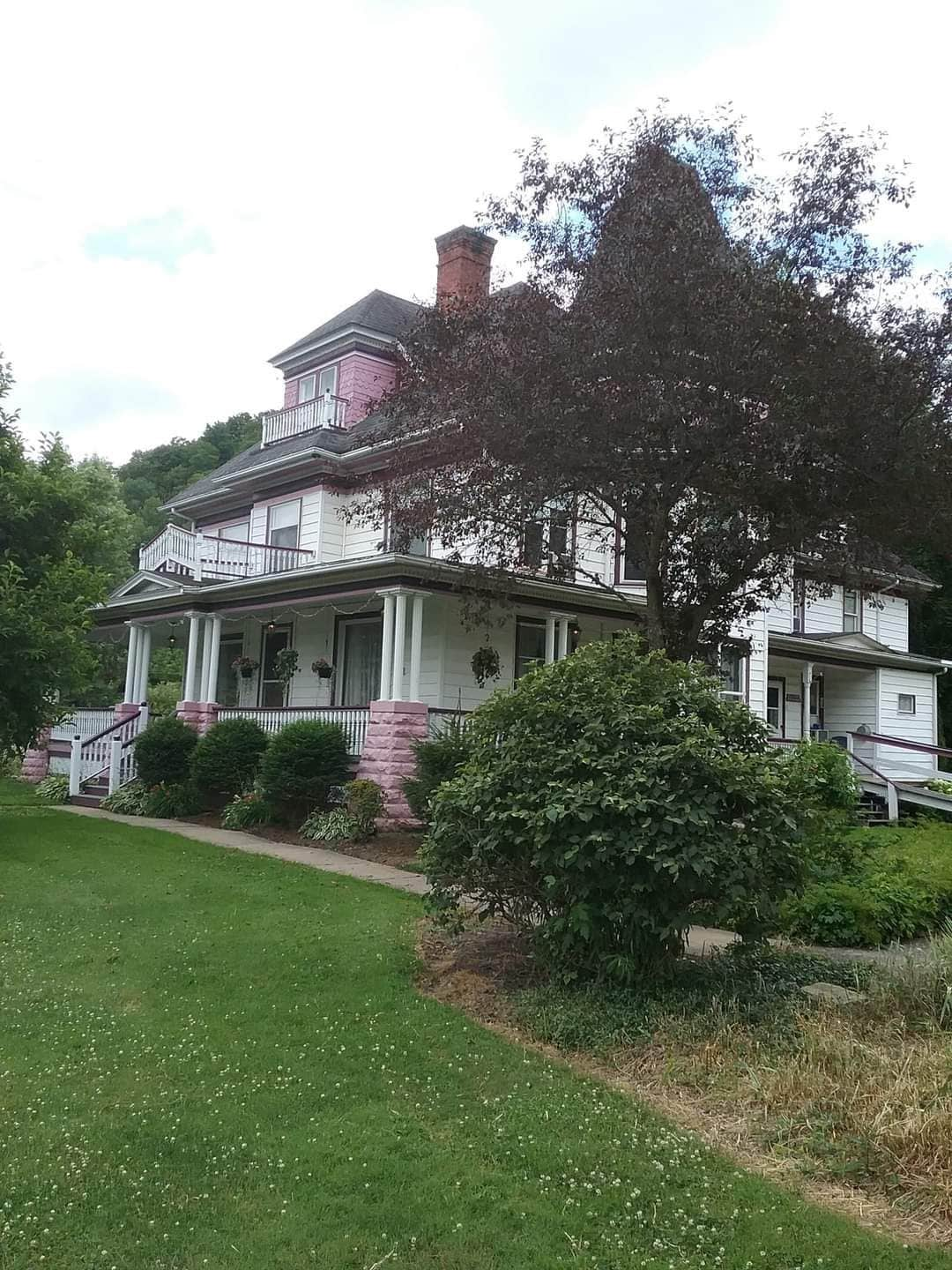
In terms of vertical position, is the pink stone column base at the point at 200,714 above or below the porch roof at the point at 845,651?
below

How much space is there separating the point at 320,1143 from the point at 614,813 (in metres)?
2.71

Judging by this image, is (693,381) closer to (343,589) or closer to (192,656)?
(343,589)

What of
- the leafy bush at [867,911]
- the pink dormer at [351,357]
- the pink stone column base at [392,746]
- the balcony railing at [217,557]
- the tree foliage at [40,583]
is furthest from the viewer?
the pink dormer at [351,357]

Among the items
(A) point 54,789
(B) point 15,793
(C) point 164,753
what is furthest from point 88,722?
(C) point 164,753

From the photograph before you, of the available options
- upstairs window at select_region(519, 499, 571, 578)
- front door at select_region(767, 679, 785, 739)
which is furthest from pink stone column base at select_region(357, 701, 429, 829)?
front door at select_region(767, 679, 785, 739)

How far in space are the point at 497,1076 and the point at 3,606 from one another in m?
10.9

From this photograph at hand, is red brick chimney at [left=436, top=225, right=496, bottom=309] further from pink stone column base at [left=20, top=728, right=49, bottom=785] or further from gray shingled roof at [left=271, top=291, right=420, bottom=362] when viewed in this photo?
pink stone column base at [left=20, top=728, right=49, bottom=785]

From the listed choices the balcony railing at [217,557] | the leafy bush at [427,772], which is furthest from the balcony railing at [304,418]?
the leafy bush at [427,772]

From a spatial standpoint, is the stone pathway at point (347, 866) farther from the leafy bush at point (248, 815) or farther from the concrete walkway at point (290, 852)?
the leafy bush at point (248, 815)

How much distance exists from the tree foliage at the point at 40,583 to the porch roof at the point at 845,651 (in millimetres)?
15354

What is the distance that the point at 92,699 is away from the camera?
34.6 metres

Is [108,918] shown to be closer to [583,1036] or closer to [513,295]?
[583,1036]

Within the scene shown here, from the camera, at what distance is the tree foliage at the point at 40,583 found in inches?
548

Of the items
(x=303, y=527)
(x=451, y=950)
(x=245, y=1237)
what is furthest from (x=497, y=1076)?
(x=303, y=527)
